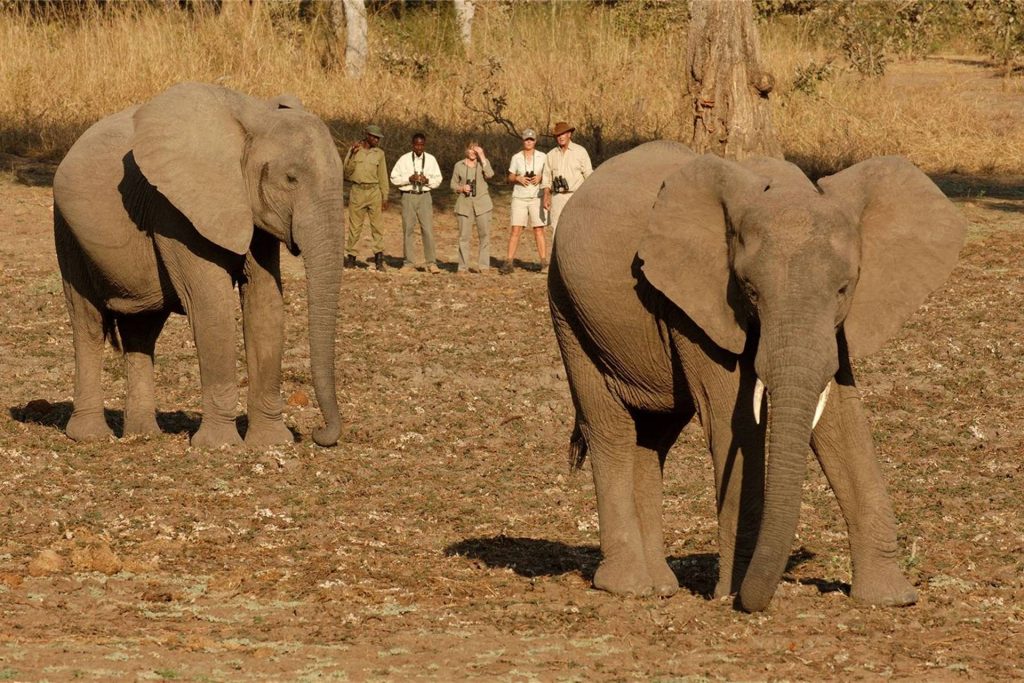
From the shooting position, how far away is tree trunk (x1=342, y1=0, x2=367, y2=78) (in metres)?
31.1

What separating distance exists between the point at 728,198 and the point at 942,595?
7.84ft

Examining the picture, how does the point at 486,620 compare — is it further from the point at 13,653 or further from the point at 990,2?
the point at 990,2

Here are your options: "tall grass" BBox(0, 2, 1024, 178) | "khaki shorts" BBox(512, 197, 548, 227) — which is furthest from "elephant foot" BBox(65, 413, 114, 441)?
"tall grass" BBox(0, 2, 1024, 178)

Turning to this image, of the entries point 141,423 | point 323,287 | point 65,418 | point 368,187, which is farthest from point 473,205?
point 323,287

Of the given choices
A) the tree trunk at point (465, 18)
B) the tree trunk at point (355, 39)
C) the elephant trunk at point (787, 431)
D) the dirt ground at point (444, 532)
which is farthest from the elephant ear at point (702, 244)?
the tree trunk at point (465, 18)

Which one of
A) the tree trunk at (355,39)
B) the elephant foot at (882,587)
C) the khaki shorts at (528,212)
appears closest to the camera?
the elephant foot at (882,587)

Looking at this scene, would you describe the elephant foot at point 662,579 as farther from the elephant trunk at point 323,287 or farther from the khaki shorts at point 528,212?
the khaki shorts at point 528,212

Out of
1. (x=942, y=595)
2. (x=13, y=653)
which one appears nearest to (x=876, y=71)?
(x=942, y=595)

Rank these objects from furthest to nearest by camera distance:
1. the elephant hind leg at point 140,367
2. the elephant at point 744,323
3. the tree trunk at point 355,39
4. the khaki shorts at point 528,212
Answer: the tree trunk at point 355,39 → the khaki shorts at point 528,212 → the elephant hind leg at point 140,367 → the elephant at point 744,323

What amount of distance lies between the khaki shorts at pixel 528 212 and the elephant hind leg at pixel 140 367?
336 inches

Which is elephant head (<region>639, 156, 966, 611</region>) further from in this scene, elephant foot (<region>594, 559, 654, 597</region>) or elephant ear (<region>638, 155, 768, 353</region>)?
elephant foot (<region>594, 559, 654, 597</region>)

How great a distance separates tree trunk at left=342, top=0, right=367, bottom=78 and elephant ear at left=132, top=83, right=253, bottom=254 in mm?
18799

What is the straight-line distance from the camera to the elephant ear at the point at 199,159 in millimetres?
11883

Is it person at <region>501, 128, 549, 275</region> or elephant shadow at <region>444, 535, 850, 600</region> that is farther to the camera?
person at <region>501, 128, 549, 275</region>
